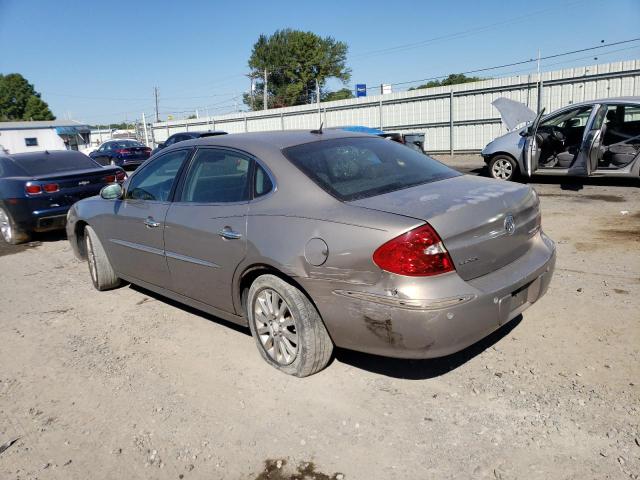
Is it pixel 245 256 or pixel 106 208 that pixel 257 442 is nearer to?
pixel 245 256

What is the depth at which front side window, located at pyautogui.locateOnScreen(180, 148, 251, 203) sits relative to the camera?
3.60m

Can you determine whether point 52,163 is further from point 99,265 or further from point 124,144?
point 124,144

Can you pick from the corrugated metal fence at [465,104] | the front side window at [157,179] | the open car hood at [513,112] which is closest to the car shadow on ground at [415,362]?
the front side window at [157,179]

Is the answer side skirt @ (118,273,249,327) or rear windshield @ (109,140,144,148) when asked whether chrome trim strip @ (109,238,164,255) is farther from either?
rear windshield @ (109,140,144,148)

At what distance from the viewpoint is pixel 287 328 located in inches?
130

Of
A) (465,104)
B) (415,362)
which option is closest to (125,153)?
(465,104)

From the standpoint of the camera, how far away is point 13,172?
321 inches

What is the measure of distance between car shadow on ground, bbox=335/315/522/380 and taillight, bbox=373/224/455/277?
89cm

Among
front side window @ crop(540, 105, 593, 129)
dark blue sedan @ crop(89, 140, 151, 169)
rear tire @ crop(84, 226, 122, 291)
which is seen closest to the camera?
rear tire @ crop(84, 226, 122, 291)

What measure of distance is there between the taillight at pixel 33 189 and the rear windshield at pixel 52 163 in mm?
549

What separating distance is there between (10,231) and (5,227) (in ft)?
0.94

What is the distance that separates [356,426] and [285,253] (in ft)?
3.45

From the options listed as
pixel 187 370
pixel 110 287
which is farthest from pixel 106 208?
pixel 187 370

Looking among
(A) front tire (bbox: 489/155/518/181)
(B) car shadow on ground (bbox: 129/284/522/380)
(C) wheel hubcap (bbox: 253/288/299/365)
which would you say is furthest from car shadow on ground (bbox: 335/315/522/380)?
(A) front tire (bbox: 489/155/518/181)
